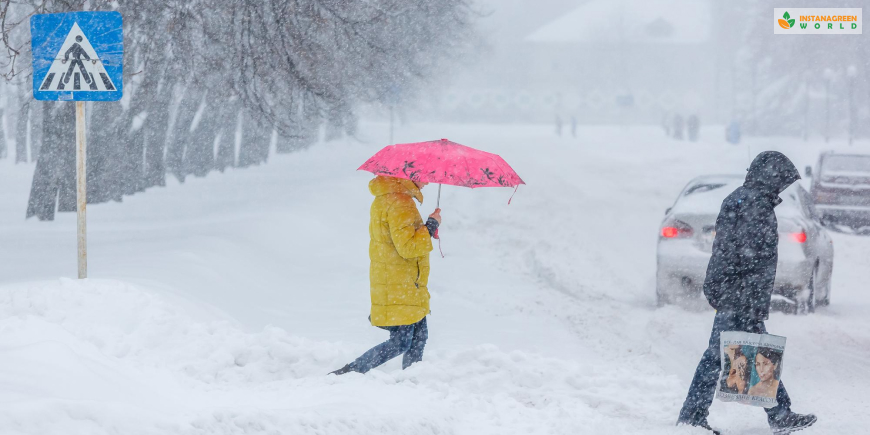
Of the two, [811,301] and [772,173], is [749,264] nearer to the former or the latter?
[772,173]

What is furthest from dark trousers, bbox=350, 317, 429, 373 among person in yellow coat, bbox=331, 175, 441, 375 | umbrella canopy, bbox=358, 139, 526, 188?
umbrella canopy, bbox=358, 139, 526, 188

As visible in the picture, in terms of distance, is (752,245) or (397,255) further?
(397,255)

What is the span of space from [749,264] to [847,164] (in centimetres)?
1411

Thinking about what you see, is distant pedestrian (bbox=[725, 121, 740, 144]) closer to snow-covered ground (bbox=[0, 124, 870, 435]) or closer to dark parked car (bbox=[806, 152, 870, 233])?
dark parked car (bbox=[806, 152, 870, 233])

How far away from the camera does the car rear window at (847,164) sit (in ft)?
54.9

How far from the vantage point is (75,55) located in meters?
6.19

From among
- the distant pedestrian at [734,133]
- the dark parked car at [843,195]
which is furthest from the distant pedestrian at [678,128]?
the dark parked car at [843,195]

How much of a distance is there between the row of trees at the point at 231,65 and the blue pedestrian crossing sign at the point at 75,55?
2231 millimetres

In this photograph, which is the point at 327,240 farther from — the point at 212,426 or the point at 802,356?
the point at 212,426

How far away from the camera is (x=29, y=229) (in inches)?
493

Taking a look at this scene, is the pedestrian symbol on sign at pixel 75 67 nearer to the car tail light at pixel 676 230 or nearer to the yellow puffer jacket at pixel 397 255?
the yellow puffer jacket at pixel 397 255

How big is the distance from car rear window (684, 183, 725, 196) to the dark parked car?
23.9 feet

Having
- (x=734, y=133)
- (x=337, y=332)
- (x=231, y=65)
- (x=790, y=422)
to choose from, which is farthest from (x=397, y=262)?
(x=734, y=133)

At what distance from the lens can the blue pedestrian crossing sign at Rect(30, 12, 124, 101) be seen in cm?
616
